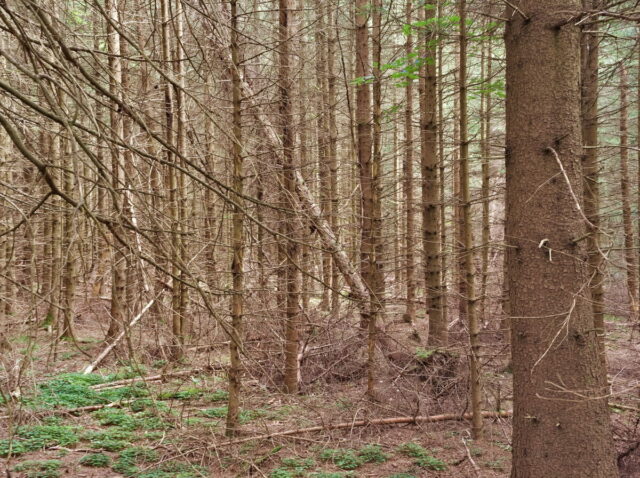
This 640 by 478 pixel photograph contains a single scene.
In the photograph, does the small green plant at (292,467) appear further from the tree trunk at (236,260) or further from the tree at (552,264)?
the tree at (552,264)

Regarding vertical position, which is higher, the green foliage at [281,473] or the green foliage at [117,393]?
the green foliage at [117,393]

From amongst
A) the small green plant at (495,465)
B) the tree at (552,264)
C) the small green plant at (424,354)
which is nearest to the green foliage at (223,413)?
the small green plant at (424,354)

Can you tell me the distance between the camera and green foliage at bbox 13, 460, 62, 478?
5.07m

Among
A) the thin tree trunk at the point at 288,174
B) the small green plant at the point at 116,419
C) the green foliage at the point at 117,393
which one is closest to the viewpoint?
the small green plant at the point at 116,419

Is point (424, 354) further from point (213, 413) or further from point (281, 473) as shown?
point (281, 473)

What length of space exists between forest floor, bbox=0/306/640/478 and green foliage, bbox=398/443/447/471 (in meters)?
0.01

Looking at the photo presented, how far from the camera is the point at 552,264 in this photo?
3.86m

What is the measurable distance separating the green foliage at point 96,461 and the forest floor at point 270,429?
0.04 feet

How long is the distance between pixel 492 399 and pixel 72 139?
748cm

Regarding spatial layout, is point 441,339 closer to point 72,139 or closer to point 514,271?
point 514,271

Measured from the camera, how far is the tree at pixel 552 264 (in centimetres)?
378

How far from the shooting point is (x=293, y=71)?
7.66m

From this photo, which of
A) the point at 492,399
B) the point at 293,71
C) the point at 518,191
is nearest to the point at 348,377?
the point at 492,399

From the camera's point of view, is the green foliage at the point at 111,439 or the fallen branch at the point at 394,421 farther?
the fallen branch at the point at 394,421
